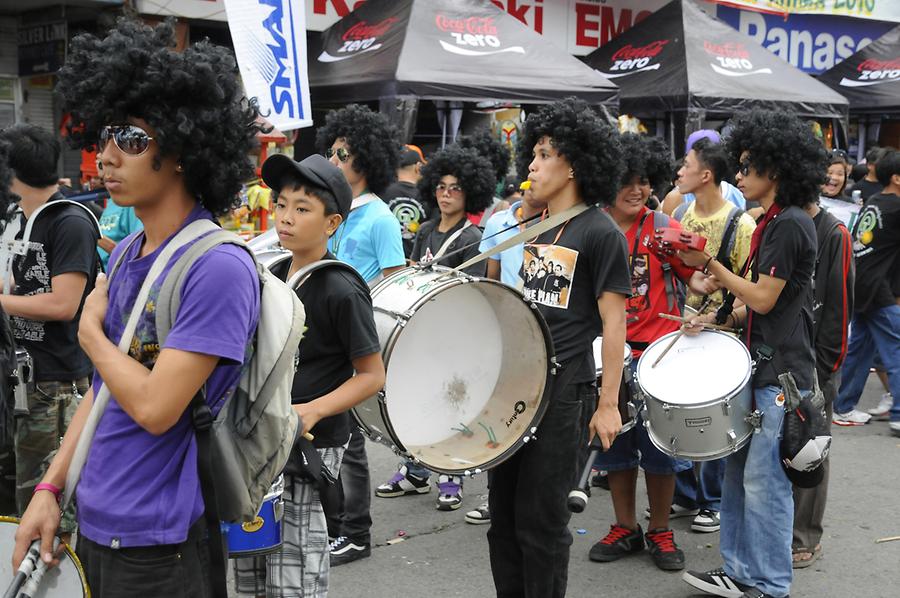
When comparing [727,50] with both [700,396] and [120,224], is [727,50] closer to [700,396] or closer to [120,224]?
[120,224]

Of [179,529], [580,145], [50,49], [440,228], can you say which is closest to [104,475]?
[179,529]

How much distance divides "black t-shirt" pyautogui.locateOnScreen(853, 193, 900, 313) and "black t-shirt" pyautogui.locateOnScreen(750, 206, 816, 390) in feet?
13.7

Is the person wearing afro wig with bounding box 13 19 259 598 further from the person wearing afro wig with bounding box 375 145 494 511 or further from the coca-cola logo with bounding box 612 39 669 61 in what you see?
the coca-cola logo with bounding box 612 39 669 61

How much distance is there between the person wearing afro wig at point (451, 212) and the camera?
6.30 metres

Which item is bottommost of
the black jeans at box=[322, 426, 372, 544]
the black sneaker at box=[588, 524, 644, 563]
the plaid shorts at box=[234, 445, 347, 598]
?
the black sneaker at box=[588, 524, 644, 563]

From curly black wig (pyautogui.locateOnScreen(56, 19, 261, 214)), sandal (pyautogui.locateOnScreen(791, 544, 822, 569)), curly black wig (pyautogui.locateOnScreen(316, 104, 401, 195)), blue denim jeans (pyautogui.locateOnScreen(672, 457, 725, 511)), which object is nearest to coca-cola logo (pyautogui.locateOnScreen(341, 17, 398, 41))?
curly black wig (pyautogui.locateOnScreen(316, 104, 401, 195))

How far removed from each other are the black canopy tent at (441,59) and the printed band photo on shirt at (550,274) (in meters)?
6.52

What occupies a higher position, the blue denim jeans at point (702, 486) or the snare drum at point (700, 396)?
the snare drum at point (700, 396)

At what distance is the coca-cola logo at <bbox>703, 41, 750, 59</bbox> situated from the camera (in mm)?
13938

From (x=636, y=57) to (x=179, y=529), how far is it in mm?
13262

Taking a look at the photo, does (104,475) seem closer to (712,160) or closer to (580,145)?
(580,145)

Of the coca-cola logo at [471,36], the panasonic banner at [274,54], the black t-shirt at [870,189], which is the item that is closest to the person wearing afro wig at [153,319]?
the panasonic banner at [274,54]

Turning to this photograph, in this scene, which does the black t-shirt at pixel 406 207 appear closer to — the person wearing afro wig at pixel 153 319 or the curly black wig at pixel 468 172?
the curly black wig at pixel 468 172

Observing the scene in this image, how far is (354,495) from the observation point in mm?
5117
